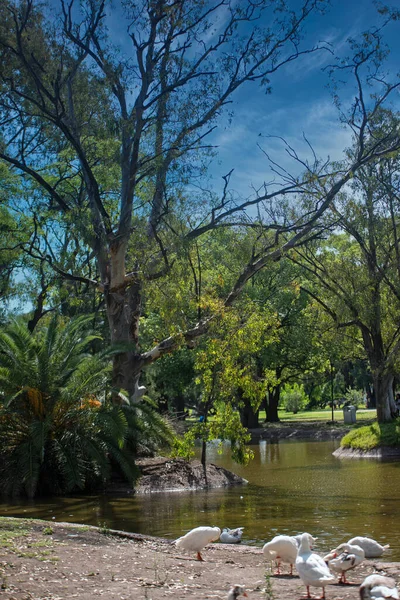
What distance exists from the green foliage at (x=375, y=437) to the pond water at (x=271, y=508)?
3825 millimetres

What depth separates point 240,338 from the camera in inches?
738

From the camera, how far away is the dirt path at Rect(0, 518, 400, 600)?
6051mm

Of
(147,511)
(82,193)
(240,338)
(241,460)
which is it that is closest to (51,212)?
(82,193)

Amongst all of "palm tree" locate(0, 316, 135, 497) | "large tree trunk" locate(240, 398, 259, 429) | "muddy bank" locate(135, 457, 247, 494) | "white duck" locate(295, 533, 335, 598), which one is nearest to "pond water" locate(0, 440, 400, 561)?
"muddy bank" locate(135, 457, 247, 494)

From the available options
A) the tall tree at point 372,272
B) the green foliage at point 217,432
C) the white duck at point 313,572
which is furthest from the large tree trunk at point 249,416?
the white duck at point 313,572

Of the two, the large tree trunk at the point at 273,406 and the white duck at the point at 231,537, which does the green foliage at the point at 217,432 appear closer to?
the white duck at the point at 231,537

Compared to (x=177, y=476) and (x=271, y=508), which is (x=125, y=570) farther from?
(x=177, y=476)

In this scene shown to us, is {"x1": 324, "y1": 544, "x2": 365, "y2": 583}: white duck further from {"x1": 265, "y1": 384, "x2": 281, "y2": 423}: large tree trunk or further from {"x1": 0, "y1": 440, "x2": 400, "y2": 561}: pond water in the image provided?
{"x1": 265, "y1": 384, "x2": 281, "y2": 423}: large tree trunk

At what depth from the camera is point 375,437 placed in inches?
979

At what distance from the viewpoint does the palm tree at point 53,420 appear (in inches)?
626

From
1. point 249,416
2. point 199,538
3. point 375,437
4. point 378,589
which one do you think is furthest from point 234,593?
point 249,416

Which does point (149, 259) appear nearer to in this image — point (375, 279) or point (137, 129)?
point (137, 129)

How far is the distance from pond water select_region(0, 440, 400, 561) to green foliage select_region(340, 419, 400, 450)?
12.5ft

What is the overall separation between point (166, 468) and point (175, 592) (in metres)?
12.2
